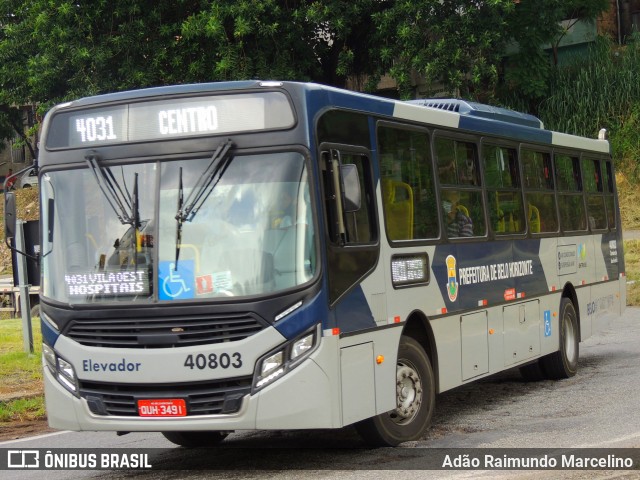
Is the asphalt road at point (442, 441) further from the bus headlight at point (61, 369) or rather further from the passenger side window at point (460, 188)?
the passenger side window at point (460, 188)

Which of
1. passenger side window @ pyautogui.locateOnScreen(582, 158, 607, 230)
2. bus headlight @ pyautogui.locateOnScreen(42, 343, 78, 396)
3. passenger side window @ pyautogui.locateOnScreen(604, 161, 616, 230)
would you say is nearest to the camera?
bus headlight @ pyautogui.locateOnScreen(42, 343, 78, 396)

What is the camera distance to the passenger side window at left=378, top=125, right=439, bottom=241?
930 centimetres

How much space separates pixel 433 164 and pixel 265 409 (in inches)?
131

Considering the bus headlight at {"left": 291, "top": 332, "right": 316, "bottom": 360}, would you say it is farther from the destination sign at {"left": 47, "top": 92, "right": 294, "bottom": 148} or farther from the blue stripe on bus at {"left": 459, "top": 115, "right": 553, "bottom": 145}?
the blue stripe on bus at {"left": 459, "top": 115, "right": 553, "bottom": 145}

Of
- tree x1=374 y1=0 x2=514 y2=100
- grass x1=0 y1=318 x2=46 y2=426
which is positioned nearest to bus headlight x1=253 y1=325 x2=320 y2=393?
grass x1=0 y1=318 x2=46 y2=426

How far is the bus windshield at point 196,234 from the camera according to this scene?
26.2 feet

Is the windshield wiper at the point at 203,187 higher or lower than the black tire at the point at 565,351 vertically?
higher

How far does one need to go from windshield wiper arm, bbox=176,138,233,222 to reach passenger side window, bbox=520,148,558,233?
534 cm

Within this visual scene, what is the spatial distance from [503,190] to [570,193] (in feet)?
8.68

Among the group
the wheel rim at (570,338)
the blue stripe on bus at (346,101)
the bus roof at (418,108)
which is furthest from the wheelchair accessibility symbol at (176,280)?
the wheel rim at (570,338)

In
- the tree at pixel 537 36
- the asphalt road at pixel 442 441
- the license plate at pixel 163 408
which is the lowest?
the asphalt road at pixel 442 441

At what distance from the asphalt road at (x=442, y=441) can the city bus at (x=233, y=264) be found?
356 mm

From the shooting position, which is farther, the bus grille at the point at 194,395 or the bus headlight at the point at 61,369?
the bus headlight at the point at 61,369

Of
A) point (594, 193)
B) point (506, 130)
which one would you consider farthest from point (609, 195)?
point (506, 130)
